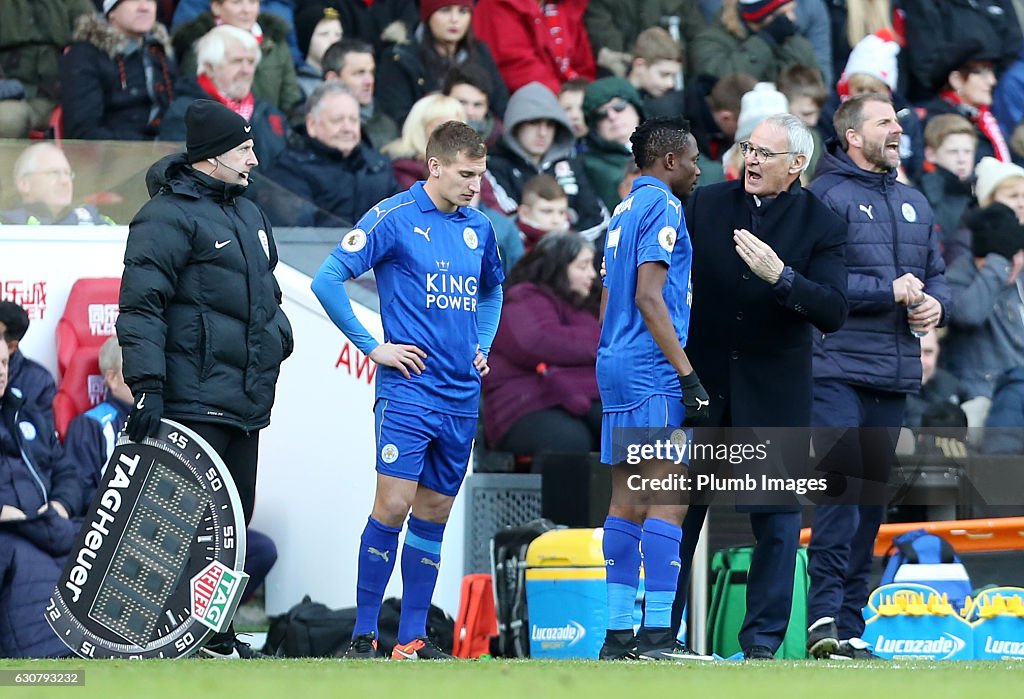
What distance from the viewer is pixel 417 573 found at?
26.3 feet

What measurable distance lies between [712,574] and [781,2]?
19.6 feet

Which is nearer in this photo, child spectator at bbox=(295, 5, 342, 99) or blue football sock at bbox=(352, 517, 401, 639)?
blue football sock at bbox=(352, 517, 401, 639)

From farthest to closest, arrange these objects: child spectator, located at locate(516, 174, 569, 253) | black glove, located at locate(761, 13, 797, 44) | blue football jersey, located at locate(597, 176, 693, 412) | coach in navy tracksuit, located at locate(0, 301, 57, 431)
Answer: black glove, located at locate(761, 13, 797, 44) < child spectator, located at locate(516, 174, 569, 253) < coach in navy tracksuit, located at locate(0, 301, 57, 431) < blue football jersey, located at locate(597, 176, 693, 412)

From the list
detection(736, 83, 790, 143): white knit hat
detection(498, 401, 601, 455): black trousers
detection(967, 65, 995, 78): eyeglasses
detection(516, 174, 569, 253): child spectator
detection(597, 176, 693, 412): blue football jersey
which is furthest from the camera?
detection(967, 65, 995, 78): eyeglasses

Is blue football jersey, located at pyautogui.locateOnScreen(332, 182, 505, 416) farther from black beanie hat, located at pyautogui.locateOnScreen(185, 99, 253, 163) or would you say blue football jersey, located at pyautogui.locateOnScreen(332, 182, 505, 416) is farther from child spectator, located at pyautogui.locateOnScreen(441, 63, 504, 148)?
child spectator, located at pyautogui.locateOnScreen(441, 63, 504, 148)

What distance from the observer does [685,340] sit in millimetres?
7641

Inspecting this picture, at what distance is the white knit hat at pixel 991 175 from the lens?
1326 centimetres

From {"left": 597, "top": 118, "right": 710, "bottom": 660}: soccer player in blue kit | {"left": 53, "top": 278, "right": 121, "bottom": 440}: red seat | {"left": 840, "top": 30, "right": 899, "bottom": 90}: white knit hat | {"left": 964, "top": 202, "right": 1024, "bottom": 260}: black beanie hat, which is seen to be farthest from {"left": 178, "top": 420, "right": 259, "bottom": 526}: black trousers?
{"left": 840, "top": 30, "right": 899, "bottom": 90}: white knit hat

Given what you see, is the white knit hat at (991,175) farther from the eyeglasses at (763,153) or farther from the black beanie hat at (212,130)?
the black beanie hat at (212,130)

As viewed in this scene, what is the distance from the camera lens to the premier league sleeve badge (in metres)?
7.14

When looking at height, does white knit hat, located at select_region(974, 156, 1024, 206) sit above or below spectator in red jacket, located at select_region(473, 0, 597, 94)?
below

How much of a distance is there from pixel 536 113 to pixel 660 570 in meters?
5.79
